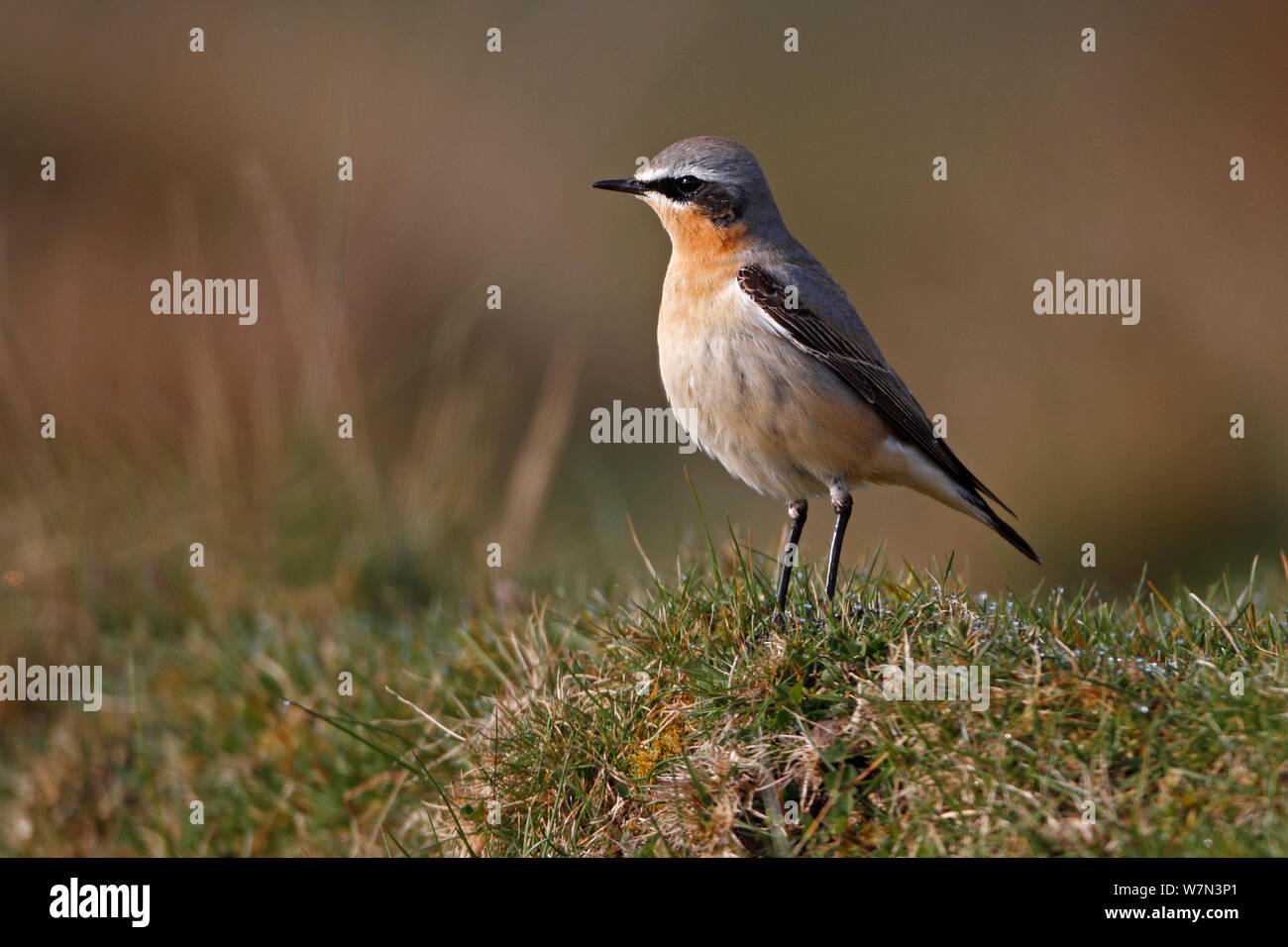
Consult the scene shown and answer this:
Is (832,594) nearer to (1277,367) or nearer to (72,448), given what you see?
(72,448)

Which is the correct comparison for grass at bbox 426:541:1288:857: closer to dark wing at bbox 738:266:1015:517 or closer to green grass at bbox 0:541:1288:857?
green grass at bbox 0:541:1288:857

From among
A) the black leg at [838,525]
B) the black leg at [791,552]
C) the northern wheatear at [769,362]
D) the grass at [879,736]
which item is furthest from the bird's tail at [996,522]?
the grass at [879,736]

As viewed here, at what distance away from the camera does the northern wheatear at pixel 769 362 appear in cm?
621

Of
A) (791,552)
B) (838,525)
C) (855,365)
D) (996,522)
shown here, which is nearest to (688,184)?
(855,365)

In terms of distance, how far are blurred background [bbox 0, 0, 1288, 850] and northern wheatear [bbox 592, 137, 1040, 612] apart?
1.22 meters

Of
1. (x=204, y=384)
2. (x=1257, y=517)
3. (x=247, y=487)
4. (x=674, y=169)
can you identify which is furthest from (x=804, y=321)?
(x=1257, y=517)

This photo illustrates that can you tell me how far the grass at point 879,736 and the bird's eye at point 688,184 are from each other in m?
2.12

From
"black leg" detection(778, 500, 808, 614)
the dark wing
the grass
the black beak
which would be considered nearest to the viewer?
the grass

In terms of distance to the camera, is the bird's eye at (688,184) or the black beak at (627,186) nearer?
the bird's eye at (688,184)

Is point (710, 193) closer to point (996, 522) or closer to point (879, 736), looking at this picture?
point (996, 522)

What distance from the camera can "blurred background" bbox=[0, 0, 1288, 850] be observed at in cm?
912

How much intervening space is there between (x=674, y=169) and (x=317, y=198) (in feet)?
30.2

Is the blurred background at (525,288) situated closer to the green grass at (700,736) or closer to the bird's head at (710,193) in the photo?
the green grass at (700,736)

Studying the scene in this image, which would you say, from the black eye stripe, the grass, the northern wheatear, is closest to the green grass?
the grass
